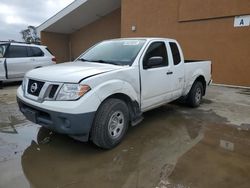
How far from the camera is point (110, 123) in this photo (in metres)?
3.65

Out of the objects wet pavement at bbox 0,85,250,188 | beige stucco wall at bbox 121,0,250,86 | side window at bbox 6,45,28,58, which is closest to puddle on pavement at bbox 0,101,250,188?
wet pavement at bbox 0,85,250,188

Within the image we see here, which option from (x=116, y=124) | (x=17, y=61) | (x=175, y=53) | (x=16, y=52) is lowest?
(x=116, y=124)

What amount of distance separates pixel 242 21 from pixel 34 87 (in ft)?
28.3

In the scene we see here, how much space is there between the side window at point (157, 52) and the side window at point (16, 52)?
6762 mm

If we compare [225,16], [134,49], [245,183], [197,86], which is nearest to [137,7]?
[225,16]

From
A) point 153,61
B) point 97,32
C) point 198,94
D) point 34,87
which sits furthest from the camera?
point 97,32

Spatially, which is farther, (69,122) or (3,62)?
(3,62)

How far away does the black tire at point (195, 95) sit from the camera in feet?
20.3

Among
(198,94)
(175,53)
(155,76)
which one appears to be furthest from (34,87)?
(198,94)

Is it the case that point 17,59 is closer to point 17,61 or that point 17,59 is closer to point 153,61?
point 17,61

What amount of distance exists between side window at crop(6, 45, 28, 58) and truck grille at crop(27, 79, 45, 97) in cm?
638

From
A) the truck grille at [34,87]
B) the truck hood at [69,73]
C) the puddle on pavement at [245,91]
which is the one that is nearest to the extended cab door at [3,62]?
the truck hood at [69,73]

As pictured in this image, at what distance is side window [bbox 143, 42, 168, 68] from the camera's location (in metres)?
4.45

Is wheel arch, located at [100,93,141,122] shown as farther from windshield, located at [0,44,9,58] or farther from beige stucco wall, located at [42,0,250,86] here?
windshield, located at [0,44,9,58]
